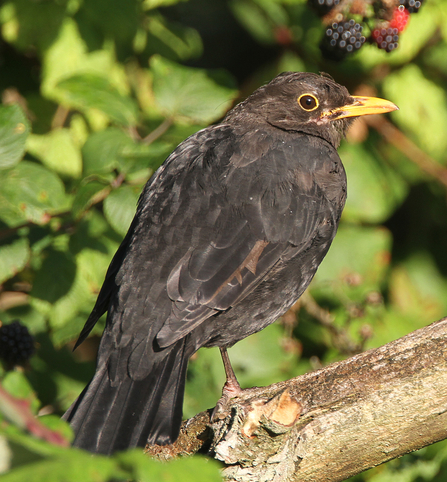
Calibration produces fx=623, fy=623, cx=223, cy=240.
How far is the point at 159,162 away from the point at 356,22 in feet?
4.70

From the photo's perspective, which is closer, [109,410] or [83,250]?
[109,410]

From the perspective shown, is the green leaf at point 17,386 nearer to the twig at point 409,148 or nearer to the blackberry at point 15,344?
the blackberry at point 15,344

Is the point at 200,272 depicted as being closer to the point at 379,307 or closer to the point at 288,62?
the point at 379,307

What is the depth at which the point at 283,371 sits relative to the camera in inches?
171

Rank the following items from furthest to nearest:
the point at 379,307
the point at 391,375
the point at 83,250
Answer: the point at 379,307
the point at 83,250
the point at 391,375

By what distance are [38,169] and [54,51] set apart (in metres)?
1.14

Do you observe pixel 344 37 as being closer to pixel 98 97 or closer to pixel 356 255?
pixel 98 97

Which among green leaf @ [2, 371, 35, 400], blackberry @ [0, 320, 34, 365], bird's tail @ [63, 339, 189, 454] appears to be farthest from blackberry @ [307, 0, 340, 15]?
green leaf @ [2, 371, 35, 400]

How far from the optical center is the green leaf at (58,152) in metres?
4.36

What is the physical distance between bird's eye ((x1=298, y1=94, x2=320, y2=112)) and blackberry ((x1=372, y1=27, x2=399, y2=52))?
1.68 ft

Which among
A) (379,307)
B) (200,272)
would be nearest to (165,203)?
(200,272)

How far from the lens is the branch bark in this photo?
254cm

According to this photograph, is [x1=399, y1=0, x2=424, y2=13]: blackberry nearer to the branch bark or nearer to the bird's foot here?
the branch bark

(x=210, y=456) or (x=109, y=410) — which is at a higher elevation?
(x=109, y=410)
